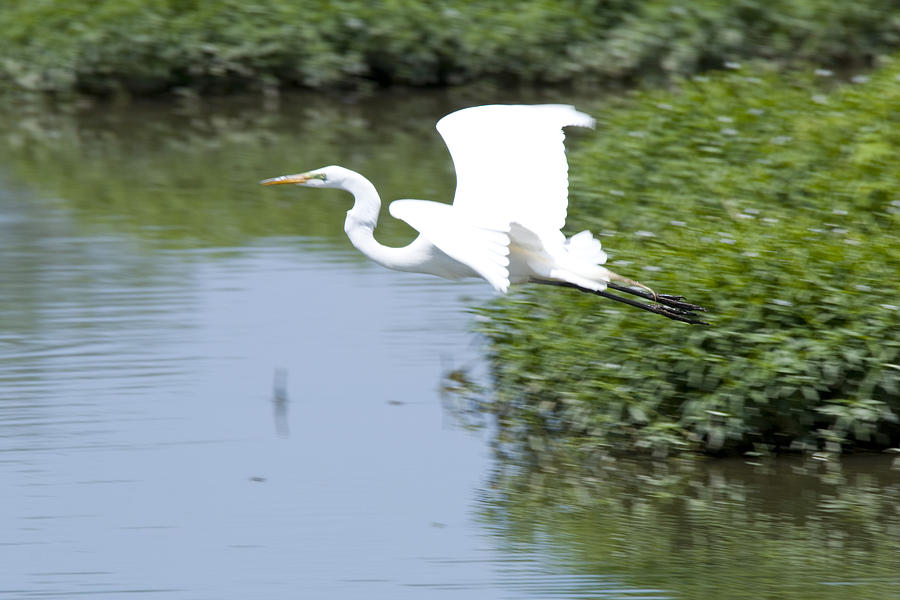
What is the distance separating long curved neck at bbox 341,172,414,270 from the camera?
4.45m

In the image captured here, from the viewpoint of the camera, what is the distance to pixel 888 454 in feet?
15.1

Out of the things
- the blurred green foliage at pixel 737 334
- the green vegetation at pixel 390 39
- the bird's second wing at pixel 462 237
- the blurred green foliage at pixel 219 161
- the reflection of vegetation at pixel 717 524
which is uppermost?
the bird's second wing at pixel 462 237

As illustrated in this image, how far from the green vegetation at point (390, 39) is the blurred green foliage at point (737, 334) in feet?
20.0

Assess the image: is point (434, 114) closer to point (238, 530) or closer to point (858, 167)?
point (858, 167)

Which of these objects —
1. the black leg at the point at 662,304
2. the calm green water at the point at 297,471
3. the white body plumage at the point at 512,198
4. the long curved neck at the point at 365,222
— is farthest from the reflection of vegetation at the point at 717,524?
the long curved neck at the point at 365,222

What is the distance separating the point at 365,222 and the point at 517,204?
1.63ft

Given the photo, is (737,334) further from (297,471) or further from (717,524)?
(297,471)

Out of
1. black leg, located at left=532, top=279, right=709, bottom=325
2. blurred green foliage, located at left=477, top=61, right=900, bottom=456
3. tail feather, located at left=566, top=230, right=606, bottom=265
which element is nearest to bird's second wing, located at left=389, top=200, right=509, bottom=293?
tail feather, located at left=566, top=230, right=606, bottom=265

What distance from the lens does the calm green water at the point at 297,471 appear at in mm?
3961

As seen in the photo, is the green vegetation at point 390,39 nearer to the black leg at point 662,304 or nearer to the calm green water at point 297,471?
the calm green water at point 297,471

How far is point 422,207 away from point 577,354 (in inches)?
→ 37.5

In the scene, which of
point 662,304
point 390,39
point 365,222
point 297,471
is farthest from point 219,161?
point 662,304

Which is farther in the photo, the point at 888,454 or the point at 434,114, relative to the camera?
the point at 434,114

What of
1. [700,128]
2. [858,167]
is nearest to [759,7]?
[700,128]
